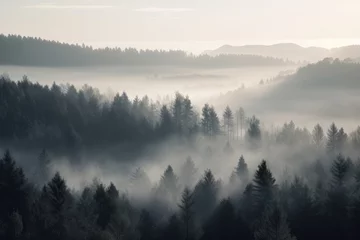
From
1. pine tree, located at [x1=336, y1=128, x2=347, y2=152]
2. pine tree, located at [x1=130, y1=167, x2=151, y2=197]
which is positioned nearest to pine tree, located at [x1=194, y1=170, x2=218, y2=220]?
pine tree, located at [x1=130, y1=167, x2=151, y2=197]

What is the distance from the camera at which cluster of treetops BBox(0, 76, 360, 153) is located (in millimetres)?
151750

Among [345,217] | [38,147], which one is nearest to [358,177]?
[345,217]

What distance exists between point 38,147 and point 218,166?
46148 mm

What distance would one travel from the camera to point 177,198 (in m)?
98.1

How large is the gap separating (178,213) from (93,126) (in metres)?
86.2

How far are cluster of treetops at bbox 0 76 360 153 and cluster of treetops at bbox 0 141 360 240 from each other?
56.5 m

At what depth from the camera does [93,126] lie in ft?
541

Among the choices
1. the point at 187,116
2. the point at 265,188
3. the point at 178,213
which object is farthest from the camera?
the point at 187,116

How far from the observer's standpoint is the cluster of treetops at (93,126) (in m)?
152

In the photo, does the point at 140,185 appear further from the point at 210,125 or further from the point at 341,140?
the point at 210,125

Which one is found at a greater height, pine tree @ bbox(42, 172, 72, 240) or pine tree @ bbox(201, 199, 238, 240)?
pine tree @ bbox(42, 172, 72, 240)

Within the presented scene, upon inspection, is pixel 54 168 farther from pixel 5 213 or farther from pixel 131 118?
pixel 5 213

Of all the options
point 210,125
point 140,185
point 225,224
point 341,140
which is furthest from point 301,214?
point 210,125

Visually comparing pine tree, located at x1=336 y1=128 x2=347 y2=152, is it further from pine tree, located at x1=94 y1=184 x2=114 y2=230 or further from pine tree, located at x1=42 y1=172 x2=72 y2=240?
pine tree, located at x1=42 y1=172 x2=72 y2=240
